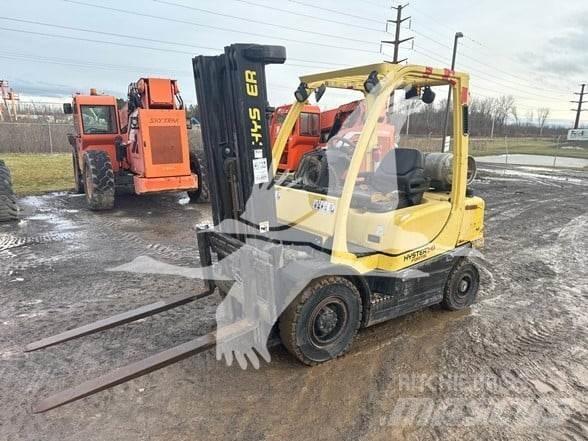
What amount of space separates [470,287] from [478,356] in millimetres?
1130

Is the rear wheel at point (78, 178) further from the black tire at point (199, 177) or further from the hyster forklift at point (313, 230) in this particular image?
the hyster forklift at point (313, 230)

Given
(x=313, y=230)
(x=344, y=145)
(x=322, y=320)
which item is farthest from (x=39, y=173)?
(x=322, y=320)

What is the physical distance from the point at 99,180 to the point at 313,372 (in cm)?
767

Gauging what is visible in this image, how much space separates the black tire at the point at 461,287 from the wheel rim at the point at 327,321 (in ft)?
4.89

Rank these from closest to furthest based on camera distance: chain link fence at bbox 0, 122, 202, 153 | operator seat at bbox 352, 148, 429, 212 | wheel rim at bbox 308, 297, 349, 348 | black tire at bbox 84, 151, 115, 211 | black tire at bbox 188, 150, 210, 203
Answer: wheel rim at bbox 308, 297, 349, 348
operator seat at bbox 352, 148, 429, 212
black tire at bbox 84, 151, 115, 211
black tire at bbox 188, 150, 210, 203
chain link fence at bbox 0, 122, 202, 153

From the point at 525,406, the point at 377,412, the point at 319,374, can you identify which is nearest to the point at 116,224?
the point at 319,374

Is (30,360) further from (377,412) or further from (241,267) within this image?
(377,412)

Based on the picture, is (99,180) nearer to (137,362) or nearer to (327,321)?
(137,362)

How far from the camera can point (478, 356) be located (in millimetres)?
3742

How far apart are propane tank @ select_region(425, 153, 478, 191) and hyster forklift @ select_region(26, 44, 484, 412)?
0.13 ft

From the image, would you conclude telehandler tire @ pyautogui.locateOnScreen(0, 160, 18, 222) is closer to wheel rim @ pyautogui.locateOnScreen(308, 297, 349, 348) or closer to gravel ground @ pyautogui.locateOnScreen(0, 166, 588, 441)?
gravel ground @ pyautogui.locateOnScreen(0, 166, 588, 441)

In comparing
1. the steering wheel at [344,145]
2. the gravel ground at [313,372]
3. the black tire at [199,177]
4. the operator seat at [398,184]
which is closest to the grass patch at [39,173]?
the black tire at [199,177]

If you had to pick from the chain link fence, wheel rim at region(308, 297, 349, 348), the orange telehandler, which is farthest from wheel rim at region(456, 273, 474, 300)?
the chain link fence

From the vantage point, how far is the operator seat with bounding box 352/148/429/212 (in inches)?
156
